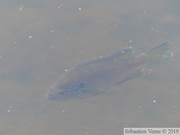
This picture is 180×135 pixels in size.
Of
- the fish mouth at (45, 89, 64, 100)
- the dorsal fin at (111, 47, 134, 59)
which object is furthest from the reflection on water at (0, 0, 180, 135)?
the dorsal fin at (111, 47, 134, 59)

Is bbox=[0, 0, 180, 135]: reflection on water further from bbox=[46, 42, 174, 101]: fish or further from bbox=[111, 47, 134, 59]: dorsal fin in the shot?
bbox=[111, 47, 134, 59]: dorsal fin

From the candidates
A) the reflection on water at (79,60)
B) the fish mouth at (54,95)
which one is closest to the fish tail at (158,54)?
the reflection on water at (79,60)

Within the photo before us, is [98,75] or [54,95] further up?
[98,75]

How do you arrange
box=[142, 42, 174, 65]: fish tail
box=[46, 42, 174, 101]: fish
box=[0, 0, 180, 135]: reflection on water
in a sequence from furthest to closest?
box=[142, 42, 174, 65]: fish tail
box=[0, 0, 180, 135]: reflection on water
box=[46, 42, 174, 101]: fish

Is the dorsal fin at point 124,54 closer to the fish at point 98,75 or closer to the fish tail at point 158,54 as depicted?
the fish at point 98,75

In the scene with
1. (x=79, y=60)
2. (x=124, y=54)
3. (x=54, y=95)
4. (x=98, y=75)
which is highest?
(x=79, y=60)

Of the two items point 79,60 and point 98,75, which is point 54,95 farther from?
point 79,60

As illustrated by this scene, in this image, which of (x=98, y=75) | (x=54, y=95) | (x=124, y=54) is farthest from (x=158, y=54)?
(x=54, y=95)
